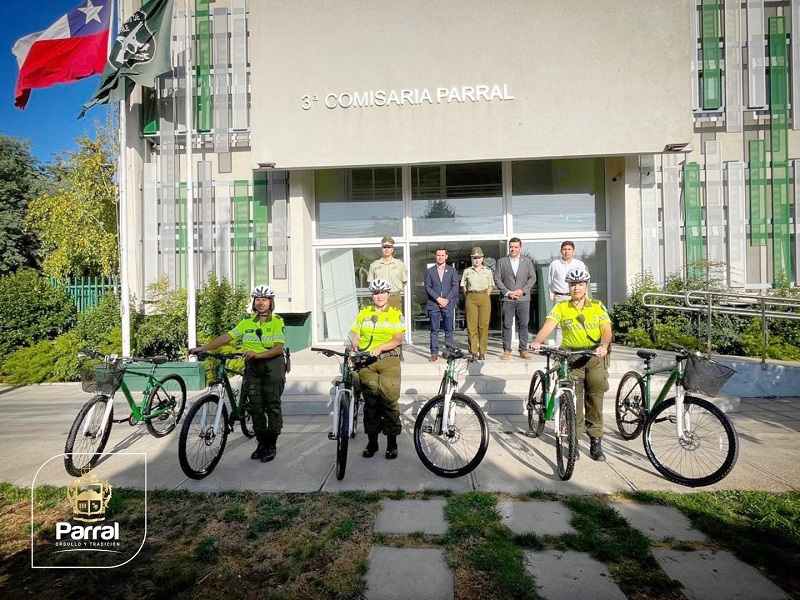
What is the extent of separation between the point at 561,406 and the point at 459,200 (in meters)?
6.85

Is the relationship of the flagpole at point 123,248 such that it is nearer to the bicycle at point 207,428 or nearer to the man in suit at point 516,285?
the bicycle at point 207,428

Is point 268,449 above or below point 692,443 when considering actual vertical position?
below

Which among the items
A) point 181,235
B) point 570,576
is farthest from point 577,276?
point 181,235

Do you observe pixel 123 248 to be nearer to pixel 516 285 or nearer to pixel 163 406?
pixel 163 406

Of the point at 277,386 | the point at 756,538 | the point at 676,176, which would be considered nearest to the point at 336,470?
the point at 277,386

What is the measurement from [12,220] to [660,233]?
24701 mm

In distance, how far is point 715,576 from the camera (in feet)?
8.52

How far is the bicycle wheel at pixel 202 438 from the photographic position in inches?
158

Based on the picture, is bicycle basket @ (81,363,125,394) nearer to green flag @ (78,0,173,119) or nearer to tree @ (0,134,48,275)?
green flag @ (78,0,173,119)

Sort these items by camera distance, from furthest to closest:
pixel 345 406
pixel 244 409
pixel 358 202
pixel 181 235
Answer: pixel 358 202
pixel 181 235
pixel 244 409
pixel 345 406

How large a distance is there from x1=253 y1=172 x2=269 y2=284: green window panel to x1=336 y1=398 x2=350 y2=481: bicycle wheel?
6444 mm

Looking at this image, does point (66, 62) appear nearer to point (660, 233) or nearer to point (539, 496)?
point (539, 496)

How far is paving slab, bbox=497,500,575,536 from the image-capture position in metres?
3.15

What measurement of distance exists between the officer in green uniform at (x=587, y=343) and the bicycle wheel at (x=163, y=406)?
4.67 meters
